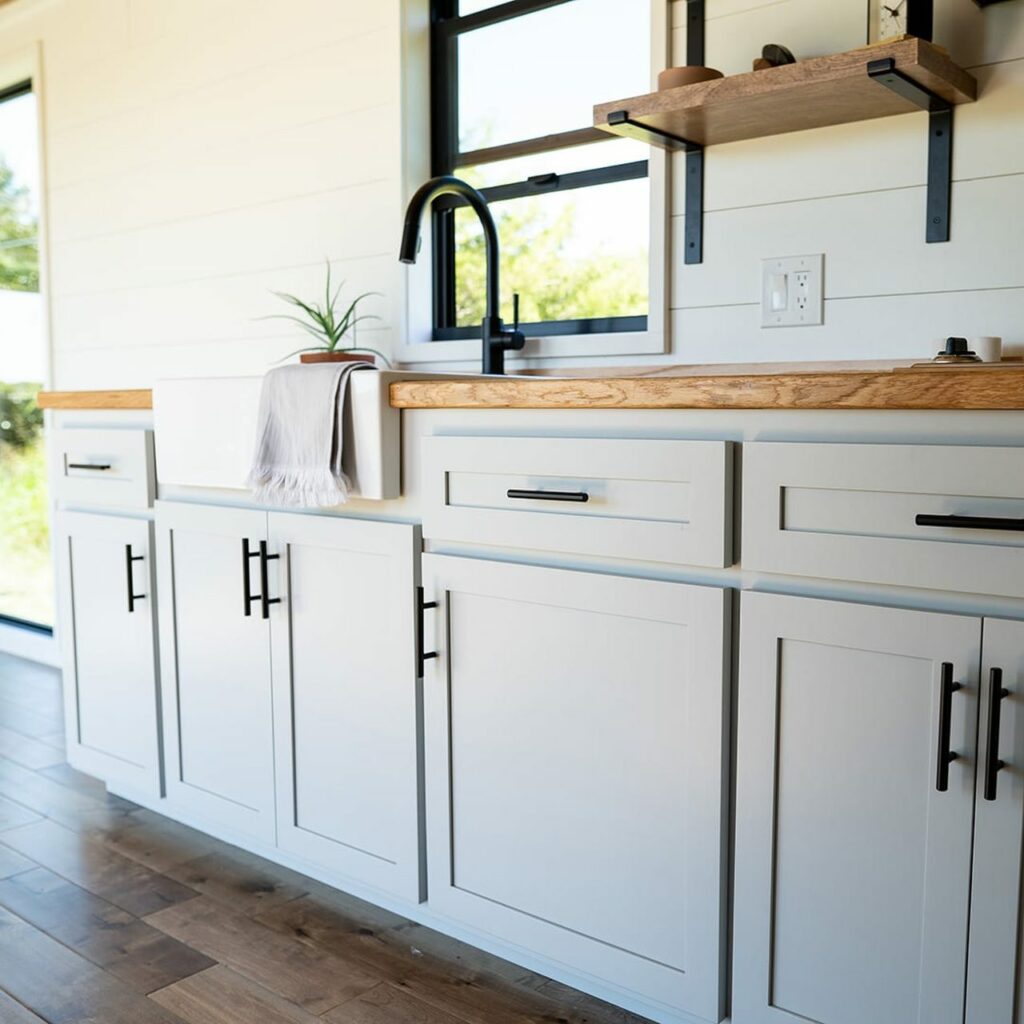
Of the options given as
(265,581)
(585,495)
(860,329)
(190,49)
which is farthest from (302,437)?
(190,49)

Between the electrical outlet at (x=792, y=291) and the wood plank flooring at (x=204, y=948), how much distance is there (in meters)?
1.19

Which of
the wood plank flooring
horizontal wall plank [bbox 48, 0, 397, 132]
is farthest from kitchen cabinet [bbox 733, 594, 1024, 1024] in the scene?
horizontal wall plank [bbox 48, 0, 397, 132]

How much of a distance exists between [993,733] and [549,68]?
5.96 ft

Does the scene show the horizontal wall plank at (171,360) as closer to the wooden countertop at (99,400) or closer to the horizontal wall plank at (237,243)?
the horizontal wall plank at (237,243)

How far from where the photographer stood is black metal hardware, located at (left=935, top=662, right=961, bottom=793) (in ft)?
4.04

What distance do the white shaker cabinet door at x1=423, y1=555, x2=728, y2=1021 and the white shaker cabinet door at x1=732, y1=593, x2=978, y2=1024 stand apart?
6 cm

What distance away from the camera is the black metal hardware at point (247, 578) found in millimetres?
2049

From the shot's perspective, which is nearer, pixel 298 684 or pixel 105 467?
pixel 298 684

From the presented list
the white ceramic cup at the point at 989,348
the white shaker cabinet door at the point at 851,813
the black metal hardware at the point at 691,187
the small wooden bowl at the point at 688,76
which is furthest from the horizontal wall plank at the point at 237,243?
the white shaker cabinet door at the point at 851,813

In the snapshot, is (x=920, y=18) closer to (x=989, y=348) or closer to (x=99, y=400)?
(x=989, y=348)

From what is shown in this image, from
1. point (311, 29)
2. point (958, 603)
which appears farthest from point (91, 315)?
point (958, 603)

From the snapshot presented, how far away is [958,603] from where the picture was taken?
1254 millimetres

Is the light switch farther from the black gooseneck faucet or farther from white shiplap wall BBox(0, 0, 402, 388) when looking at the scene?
white shiplap wall BBox(0, 0, 402, 388)

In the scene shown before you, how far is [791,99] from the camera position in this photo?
179cm
